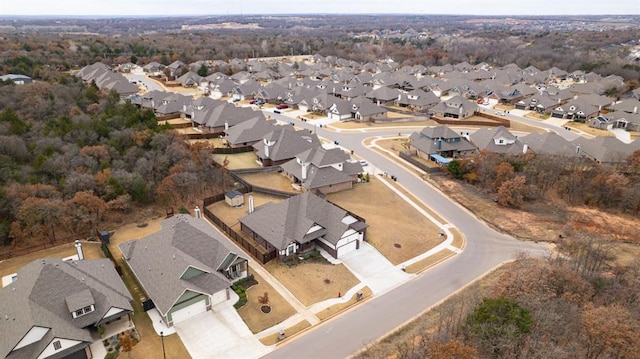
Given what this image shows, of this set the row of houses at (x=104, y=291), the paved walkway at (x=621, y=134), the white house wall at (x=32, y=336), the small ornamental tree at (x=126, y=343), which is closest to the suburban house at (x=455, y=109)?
the paved walkway at (x=621, y=134)

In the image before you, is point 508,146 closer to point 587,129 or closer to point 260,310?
point 587,129

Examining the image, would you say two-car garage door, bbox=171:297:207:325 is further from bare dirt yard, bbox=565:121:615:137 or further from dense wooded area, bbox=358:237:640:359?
bare dirt yard, bbox=565:121:615:137

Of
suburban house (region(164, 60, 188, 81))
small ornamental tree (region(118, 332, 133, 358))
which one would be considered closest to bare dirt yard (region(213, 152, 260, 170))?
small ornamental tree (region(118, 332, 133, 358))

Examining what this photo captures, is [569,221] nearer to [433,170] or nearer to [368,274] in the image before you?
[433,170]

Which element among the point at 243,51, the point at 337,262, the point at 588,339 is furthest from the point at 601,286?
the point at 243,51

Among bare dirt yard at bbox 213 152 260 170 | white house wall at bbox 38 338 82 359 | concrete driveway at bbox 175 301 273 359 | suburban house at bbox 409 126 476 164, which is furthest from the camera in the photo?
suburban house at bbox 409 126 476 164

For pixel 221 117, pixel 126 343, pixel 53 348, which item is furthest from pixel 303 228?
pixel 221 117
